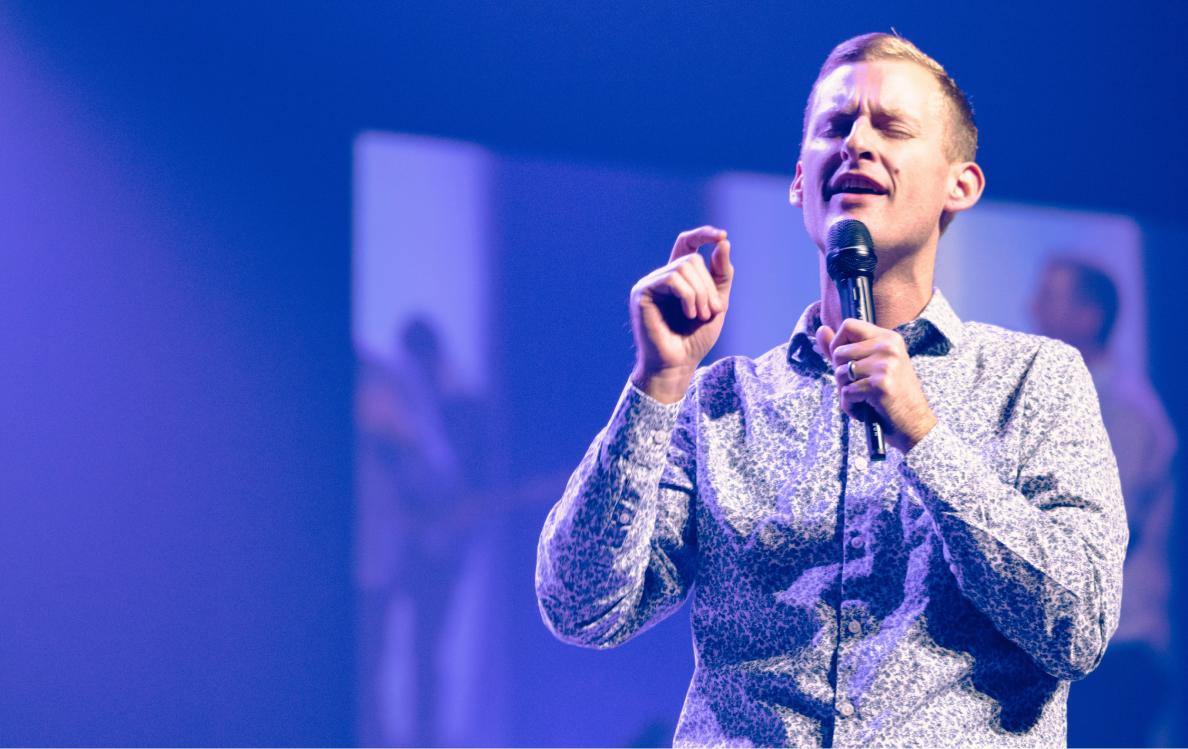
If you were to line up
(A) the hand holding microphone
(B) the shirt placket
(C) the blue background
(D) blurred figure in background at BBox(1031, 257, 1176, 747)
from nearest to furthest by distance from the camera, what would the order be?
(A) the hand holding microphone, (B) the shirt placket, (C) the blue background, (D) blurred figure in background at BBox(1031, 257, 1176, 747)

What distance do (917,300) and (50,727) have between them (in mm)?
2095

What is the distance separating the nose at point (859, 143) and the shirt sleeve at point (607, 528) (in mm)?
433

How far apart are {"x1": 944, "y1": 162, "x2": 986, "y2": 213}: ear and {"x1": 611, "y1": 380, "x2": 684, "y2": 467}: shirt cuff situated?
0.56m

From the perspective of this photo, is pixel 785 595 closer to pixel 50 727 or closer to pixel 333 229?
pixel 333 229

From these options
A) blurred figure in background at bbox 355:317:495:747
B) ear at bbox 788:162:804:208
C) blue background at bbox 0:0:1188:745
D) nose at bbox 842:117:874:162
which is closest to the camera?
nose at bbox 842:117:874:162

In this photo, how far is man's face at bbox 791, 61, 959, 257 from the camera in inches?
47.4

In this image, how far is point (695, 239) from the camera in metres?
1.05

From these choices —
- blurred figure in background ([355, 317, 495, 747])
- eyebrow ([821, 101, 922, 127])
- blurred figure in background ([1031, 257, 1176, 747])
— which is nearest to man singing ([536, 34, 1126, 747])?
eyebrow ([821, 101, 922, 127])

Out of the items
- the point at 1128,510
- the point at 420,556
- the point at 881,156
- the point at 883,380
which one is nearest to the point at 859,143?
the point at 881,156

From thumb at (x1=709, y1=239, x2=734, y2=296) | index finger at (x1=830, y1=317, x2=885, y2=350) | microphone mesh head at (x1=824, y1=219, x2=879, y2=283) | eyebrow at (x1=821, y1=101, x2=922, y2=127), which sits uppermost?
eyebrow at (x1=821, y1=101, x2=922, y2=127)

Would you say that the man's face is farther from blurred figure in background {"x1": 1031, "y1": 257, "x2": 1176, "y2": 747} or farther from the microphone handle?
blurred figure in background {"x1": 1031, "y1": 257, "x2": 1176, "y2": 747}

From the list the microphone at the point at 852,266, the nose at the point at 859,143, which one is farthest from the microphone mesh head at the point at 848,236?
the nose at the point at 859,143

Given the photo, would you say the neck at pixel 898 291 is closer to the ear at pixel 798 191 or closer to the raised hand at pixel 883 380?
the ear at pixel 798 191

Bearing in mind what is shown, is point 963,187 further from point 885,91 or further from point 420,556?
point 420,556
